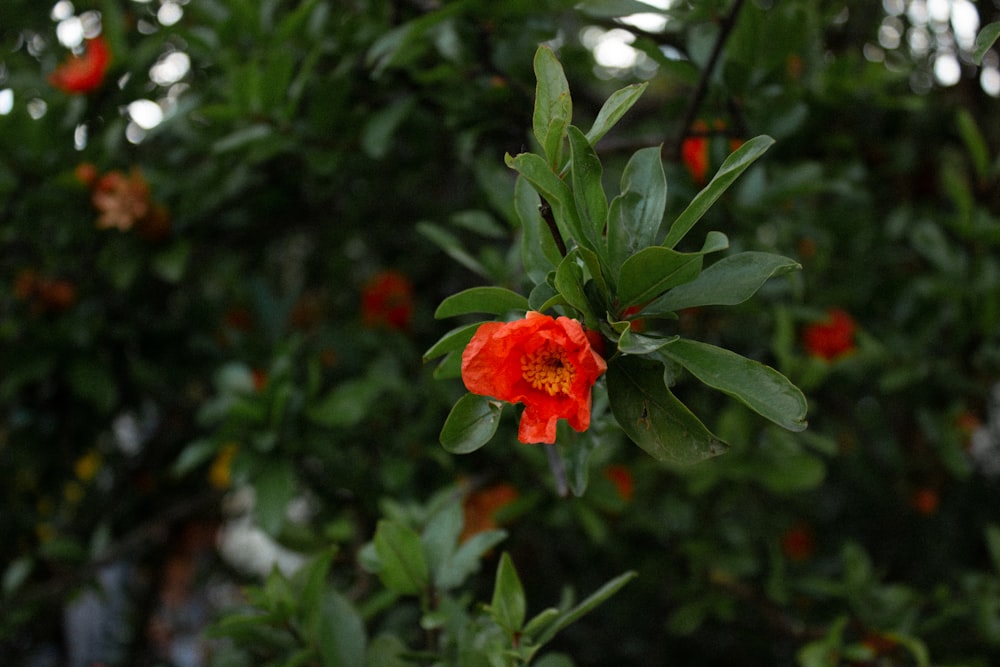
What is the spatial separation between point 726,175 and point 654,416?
0.22 m

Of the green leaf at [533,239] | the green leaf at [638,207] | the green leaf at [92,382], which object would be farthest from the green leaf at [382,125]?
the green leaf at [92,382]

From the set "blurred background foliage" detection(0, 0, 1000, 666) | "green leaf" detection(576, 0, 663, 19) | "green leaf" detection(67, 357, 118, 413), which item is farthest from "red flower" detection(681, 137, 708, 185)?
"green leaf" detection(67, 357, 118, 413)

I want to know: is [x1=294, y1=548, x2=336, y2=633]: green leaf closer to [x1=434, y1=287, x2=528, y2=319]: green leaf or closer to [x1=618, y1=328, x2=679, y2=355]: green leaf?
[x1=434, y1=287, x2=528, y2=319]: green leaf

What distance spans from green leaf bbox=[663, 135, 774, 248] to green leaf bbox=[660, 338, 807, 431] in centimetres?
10

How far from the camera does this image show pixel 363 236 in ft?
6.70

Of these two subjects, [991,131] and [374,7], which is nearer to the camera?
[374,7]

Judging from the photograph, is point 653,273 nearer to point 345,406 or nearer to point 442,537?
point 442,537

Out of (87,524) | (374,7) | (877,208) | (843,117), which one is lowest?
(87,524)

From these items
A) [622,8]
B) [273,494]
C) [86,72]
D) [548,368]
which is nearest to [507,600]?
[548,368]

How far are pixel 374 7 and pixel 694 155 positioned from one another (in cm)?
60

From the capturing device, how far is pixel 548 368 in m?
0.68

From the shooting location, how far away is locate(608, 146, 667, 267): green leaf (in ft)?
2.35

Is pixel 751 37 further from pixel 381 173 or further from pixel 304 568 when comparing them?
pixel 304 568

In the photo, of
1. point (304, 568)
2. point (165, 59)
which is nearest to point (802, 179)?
point (304, 568)
